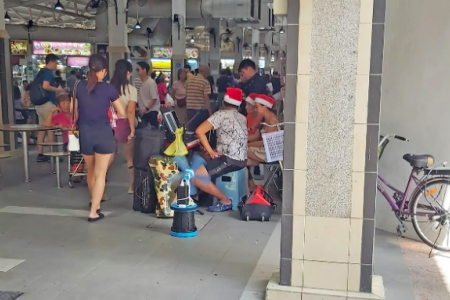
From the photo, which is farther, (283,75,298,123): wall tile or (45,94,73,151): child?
(45,94,73,151): child

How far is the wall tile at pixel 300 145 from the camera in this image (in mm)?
3332

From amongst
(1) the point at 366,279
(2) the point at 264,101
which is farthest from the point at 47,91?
(1) the point at 366,279

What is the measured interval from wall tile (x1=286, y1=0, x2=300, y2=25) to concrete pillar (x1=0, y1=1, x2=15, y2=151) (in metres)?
7.83

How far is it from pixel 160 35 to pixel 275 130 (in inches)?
739

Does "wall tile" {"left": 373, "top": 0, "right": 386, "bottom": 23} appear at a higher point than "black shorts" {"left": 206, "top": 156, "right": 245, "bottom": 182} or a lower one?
higher

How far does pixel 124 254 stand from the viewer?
4.53 metres

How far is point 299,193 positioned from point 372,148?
0.57 metres

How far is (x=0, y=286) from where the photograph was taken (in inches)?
150

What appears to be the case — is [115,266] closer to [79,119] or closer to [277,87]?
[79,119]

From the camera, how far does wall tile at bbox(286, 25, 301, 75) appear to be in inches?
129

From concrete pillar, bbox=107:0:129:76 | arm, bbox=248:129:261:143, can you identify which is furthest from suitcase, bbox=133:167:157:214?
concrete pillar, bbox=107:0:129:76

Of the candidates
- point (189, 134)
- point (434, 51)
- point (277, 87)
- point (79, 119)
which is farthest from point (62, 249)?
Result: point (277, 87)

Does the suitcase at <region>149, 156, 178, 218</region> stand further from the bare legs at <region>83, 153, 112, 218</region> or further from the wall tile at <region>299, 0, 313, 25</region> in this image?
the wall tile at <region>299, 0, 313, 25</region>

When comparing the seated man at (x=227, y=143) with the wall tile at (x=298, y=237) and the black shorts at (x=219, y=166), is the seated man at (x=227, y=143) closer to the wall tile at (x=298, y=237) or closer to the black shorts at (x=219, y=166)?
the black shorts at (x=219, y=166)
